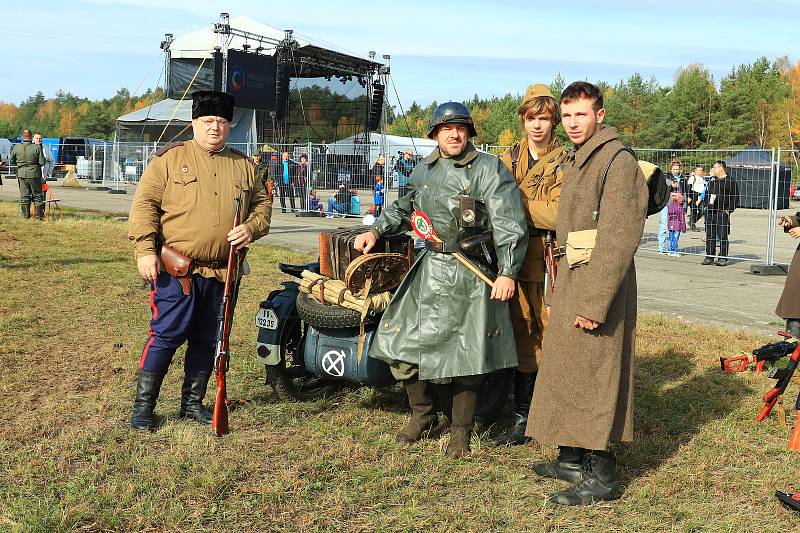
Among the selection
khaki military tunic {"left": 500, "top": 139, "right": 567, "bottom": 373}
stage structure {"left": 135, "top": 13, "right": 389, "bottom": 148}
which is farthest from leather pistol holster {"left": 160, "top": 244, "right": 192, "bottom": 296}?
stage structure {"left": 135, "top": 13, "right": 389, "bottom": 148}

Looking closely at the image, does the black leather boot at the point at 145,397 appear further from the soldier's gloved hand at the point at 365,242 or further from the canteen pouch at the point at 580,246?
the canteen pouch at the point at 580,246

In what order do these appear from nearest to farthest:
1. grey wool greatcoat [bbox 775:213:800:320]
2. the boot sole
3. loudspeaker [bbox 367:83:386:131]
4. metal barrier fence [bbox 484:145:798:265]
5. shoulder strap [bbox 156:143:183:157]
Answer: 1. the boot sole
2. shoulder strap [bbox 156:143:183:157]
3. grey wool greatcoat [bbox 775:213:800:320]
4. metal barrier fence [bbox 484:145:798:265]
5. loudspeaker [bbox 367:83:386:131]

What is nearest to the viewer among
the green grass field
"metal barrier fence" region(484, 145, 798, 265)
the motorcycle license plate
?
the green grass field

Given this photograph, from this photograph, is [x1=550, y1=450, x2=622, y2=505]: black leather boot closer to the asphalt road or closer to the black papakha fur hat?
the black papakha fur hat

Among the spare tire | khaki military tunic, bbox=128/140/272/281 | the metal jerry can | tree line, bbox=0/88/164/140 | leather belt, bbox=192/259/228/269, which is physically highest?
tree line, bbox=0/88/164/140

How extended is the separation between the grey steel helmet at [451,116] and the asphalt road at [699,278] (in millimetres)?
4930

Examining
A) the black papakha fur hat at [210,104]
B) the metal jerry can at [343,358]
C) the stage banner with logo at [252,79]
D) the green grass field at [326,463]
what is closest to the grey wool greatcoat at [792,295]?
the green grass field at [326,463]

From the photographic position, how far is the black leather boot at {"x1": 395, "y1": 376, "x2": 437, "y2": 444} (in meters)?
4.67

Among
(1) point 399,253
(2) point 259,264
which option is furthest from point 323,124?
(1) point 399,253

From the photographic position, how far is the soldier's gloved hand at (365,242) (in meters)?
4.72

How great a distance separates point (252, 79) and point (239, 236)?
23174 mm

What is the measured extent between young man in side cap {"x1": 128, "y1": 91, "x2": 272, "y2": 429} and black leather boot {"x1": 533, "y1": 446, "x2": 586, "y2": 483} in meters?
2.04

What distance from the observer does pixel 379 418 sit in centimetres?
509

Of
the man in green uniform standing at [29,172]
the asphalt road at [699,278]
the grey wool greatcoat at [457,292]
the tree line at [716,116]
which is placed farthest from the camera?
the tree line at [716,116]
